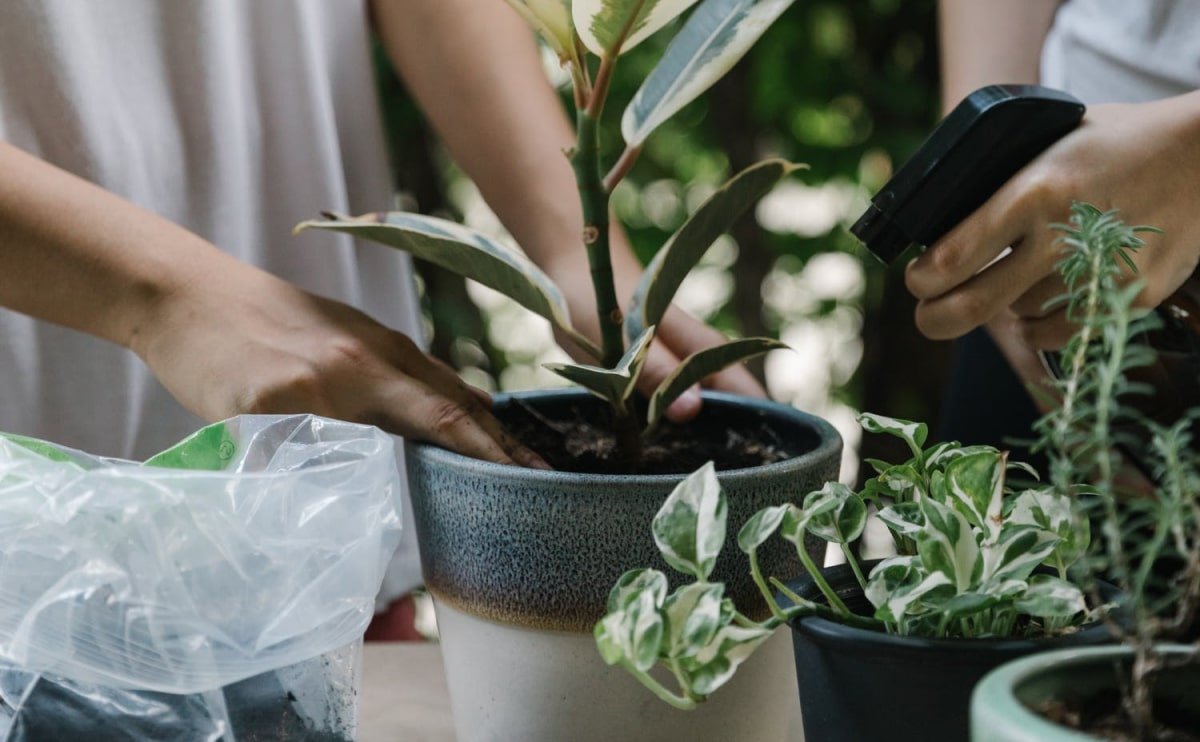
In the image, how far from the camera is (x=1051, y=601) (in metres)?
0.33

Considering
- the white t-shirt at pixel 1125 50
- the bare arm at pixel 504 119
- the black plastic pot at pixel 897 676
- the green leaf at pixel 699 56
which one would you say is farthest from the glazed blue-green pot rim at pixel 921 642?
the white t-shirt at pixel 1125 50

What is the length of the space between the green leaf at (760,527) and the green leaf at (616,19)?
8.5 inches

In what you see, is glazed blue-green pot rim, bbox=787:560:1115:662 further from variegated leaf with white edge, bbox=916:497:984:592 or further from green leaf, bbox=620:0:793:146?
green leaf, bbox=620:0:793:146

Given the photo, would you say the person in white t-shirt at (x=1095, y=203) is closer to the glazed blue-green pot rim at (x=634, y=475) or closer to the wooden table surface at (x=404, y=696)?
the glazed blue-green pot rim at (x=634, y=475)

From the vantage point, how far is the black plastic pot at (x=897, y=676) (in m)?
0.33

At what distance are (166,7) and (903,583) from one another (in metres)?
0.60

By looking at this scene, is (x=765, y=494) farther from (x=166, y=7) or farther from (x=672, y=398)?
(x=166, y=7)

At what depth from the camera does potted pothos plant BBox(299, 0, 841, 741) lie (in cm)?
43

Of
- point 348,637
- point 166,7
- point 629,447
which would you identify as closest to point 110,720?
point 348,637

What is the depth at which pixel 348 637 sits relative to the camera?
1.43 feet

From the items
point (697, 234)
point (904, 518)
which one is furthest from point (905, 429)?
point (697, 234)

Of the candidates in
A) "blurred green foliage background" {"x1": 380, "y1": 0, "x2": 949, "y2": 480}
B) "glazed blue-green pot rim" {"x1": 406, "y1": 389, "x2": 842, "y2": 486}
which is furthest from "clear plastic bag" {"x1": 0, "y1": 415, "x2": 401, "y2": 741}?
"blurred green foliage background" {"x1": 380, "y1": 0, "x2": 949, "y2": 480}

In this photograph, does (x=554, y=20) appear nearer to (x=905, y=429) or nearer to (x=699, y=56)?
(x=699, y=56)

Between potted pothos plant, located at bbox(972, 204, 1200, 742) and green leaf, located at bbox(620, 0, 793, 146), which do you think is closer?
potted pothos plant, located at bbox(972, 204, 1200, 742)
